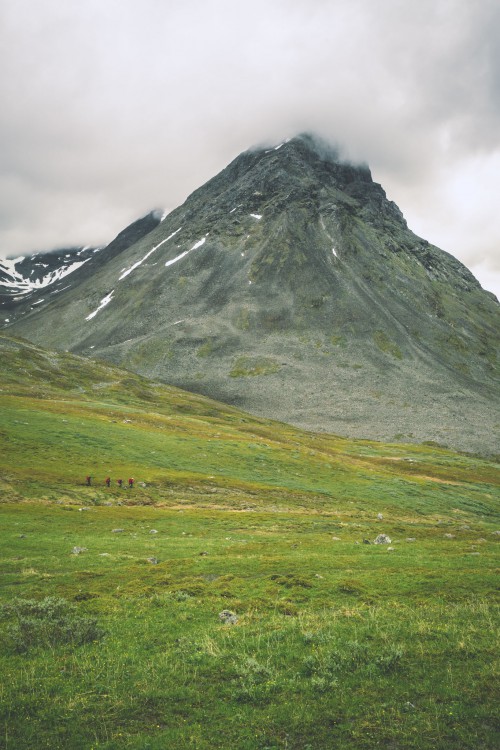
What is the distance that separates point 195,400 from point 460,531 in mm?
118277

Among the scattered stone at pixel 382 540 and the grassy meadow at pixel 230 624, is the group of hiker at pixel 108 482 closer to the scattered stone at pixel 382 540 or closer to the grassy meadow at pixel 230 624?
the grassy meadow at pixel 230 624

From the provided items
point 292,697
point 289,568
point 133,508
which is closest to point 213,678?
point 292,697

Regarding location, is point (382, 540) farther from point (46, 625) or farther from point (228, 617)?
point (46, 625)

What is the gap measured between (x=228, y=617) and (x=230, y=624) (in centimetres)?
66

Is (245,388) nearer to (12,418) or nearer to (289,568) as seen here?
(12,418)

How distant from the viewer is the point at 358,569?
24812 millimetres

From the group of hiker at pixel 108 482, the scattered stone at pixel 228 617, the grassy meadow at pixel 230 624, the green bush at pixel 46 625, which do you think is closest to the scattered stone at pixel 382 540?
the grassy meadow at pixel 230 624

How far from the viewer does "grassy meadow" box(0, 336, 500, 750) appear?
33.5ft

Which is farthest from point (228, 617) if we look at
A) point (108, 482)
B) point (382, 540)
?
point (108, 482)

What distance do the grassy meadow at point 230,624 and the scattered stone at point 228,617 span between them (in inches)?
2.1

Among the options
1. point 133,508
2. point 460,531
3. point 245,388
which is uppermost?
point 245,388

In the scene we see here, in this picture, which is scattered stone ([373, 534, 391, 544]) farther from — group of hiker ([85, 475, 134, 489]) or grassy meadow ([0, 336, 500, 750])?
group of hiker ([85, 475, 134, 489])

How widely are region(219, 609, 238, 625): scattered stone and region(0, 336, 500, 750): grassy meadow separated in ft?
0.17

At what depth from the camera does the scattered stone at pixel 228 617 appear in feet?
53.8
